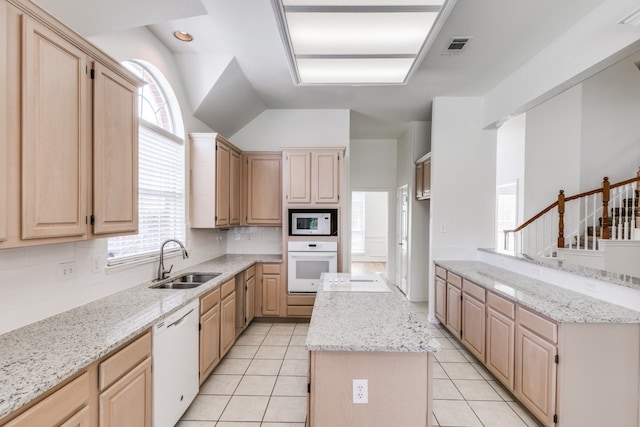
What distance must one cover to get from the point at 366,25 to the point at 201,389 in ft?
10.1

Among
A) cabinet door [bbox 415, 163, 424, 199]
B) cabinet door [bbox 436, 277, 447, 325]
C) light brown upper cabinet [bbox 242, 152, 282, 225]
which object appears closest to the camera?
cabinet door [bbox 436, 277, 447, 325]

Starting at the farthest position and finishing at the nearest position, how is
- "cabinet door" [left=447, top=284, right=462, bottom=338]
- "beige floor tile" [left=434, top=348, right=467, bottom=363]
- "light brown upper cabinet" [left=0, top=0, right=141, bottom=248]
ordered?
"cabinet door" [left=447, top=284, right=462, bottom=338] < "beige floor tile" [left=434, top=348, right=467, bottom=363] < "light brown upper cabinet" [left=0, top=0, right=141, bottom=248]

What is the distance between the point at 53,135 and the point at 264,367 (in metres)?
2.54

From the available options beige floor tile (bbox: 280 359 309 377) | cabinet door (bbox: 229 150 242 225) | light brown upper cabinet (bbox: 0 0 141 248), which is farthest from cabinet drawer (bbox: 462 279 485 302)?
light brown upper cabinet (bbox: 0 0 141 248)

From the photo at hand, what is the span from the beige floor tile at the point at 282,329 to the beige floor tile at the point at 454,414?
6.46 ft

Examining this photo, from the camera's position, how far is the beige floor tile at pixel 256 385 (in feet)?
8.27

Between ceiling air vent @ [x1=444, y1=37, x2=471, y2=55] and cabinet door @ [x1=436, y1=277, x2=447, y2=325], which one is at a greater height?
ceiling air vent @ [x1=444, y1=37, x2=471, y2=55]

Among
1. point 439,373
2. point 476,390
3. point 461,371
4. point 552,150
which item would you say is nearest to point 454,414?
point 476,390

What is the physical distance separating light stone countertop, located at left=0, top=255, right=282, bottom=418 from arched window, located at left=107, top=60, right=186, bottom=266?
1.40 feet

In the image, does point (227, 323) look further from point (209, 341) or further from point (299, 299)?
point (299, 299)

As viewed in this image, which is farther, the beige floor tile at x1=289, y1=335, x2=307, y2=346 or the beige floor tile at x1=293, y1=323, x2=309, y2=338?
the beige floor tile at x1=293, y1=323, x2=309, y2=338

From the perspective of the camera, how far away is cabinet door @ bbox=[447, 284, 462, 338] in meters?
3.32

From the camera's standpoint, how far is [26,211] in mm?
1261

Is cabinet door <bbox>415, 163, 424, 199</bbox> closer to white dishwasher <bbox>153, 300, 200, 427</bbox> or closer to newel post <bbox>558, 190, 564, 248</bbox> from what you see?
newel post <bbox>558, 190, 564, 248</bbox>
